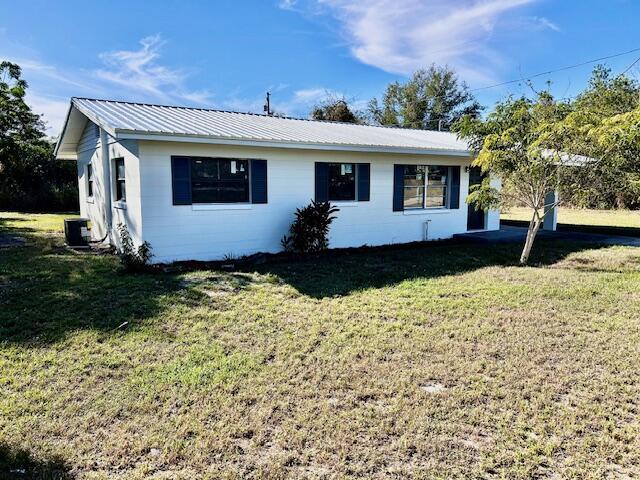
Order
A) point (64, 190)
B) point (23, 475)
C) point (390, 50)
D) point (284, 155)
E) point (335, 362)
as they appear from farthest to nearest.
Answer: point (390, 50), point (64, 190), point (284, 155), point (335, 362), point (23, 475)

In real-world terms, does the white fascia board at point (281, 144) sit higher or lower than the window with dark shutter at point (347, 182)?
higher

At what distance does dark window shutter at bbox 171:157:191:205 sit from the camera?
8281 millimetres

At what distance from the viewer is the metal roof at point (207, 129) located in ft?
25.6

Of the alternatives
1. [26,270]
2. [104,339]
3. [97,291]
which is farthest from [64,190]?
[104,339]

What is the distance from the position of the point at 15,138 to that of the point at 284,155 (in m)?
16.1

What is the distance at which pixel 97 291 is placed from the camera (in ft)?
20.9

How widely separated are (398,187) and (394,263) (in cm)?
306

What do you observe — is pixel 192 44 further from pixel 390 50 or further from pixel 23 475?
pixel 23 475

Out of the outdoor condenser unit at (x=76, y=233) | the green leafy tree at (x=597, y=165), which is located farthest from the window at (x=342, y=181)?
the outdoor condenser unit at (x=76, y=233)

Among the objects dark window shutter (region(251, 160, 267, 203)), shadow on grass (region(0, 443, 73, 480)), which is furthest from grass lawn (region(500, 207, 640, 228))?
shadow on grass (region(0, 443, 73, 480))

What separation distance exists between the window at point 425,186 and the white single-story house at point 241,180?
3cm

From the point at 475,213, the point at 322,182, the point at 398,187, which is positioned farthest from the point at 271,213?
the point at 475,213

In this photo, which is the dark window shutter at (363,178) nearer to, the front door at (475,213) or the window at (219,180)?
the window at (219,180)

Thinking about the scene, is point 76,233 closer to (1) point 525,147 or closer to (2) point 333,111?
(1) point 525,147
